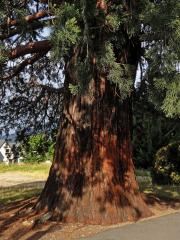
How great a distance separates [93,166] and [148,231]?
1.70 m

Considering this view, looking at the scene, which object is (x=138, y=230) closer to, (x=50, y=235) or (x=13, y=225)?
(x=50, y=235)

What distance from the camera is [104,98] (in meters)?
10.2

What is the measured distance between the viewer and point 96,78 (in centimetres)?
985

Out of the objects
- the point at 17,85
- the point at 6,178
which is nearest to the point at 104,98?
the point at 17,85

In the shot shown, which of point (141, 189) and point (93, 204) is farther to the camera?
point (141, 189)

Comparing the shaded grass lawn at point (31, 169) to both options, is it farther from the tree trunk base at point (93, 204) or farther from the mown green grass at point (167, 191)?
the tree trunk base at point (93, 204)

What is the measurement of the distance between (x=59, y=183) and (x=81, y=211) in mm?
718

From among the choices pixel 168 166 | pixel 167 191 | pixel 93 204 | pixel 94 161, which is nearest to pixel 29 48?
pixel 94 161

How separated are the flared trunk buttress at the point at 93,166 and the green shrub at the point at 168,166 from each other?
6023 mm

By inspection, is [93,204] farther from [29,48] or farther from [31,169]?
[31,169]

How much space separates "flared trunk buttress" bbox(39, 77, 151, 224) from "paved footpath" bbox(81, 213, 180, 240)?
58 cm

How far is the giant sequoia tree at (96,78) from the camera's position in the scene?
8047 mm

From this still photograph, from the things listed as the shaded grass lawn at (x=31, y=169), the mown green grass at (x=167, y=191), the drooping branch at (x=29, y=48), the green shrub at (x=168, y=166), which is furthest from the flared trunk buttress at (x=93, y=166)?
the shaded grass lawn at (x=31, y=169)

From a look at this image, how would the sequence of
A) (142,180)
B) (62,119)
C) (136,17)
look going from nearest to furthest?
1. (136,17)
2. (62,119)
3. (142,180)
